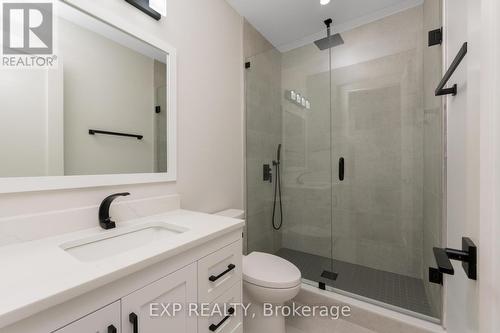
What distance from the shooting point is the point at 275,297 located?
1.26m

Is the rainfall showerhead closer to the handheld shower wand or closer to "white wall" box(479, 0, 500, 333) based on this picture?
the handheld shower wand

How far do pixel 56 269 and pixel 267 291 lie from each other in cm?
102

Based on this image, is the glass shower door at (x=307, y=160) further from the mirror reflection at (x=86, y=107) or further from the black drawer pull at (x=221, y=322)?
the mirror reflection at (x=86, y=107)

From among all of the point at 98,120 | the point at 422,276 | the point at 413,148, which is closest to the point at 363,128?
the point at 413,148

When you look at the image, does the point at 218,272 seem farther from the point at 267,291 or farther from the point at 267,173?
the point at 267,173

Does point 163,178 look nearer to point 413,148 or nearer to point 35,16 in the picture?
point 35,16

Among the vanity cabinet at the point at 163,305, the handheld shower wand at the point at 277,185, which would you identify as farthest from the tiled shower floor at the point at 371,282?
the vanity cabinet at the point at 163,305

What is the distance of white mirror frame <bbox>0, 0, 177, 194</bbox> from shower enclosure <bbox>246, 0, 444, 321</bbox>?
3.00ft

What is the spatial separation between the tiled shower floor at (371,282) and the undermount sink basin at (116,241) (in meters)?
1.35

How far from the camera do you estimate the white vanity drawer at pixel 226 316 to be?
925 millimetres

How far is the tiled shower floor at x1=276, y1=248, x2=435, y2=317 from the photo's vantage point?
5.21ft


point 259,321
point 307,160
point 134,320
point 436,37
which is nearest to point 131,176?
point 134,320

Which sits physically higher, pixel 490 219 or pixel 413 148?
pixel 413 148

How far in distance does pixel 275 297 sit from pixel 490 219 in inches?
44.1
